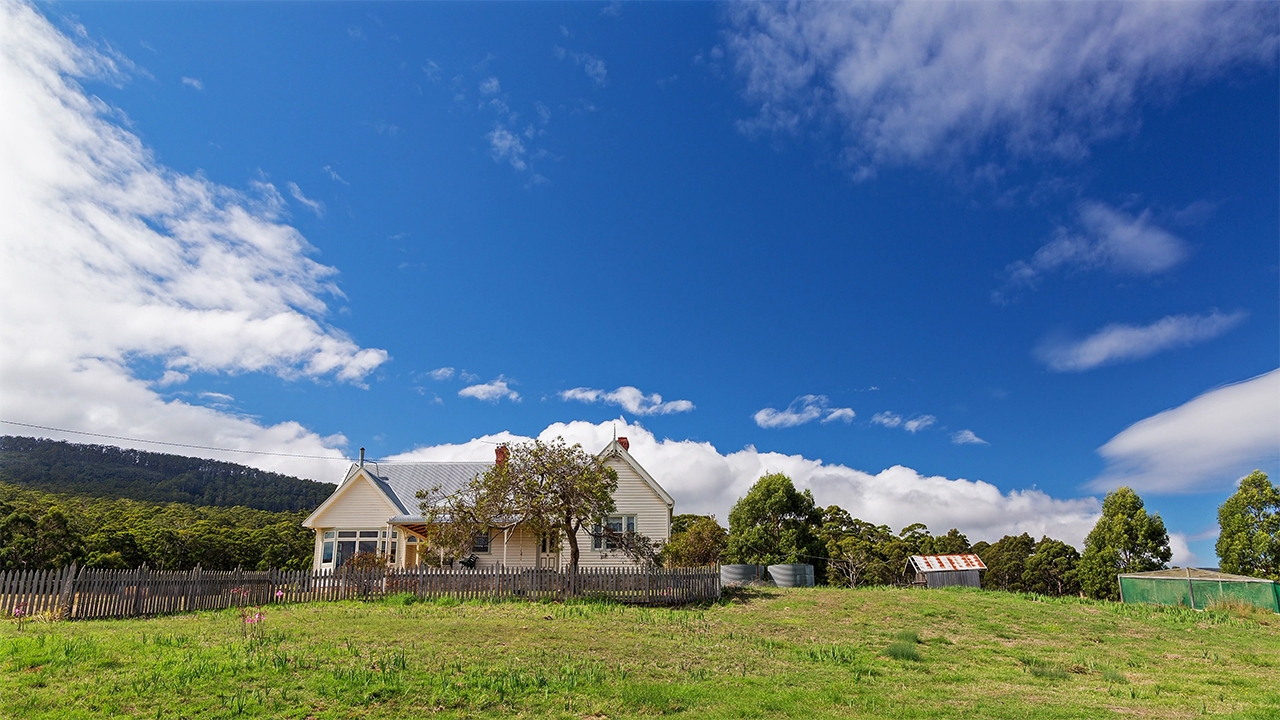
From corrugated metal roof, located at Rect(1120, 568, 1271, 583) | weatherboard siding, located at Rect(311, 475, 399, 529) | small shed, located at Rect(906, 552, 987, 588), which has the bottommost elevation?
small shed, located at Rect(906, 552, 987, 588)

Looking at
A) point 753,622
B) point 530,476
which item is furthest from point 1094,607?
point 530,476

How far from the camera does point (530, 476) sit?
23.4m

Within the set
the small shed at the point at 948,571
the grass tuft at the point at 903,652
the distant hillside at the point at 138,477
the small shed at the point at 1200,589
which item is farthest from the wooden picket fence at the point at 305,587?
the distant hillside at the point at 138,477

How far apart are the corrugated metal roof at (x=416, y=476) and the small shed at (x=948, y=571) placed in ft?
81.3

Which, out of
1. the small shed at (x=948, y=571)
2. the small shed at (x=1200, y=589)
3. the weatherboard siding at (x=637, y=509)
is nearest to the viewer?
the small shed at (x=1200, y=589)

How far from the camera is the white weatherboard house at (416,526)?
105 feet

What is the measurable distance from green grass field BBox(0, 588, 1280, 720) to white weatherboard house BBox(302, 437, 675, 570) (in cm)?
1337

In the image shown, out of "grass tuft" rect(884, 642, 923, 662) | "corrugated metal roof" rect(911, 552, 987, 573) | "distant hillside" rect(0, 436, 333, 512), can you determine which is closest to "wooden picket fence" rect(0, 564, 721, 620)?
"grass tuft" rect(884, 642, 923, 662)

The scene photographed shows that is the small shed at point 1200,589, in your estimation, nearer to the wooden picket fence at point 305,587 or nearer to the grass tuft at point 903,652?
the wooden picket fence at point 305,587

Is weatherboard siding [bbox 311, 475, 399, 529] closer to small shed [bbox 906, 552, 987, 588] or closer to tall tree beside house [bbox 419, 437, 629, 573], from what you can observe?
tall tree beside house [bbox 419, 437, 629, 573]

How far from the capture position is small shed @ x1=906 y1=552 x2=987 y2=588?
3769 centimetres

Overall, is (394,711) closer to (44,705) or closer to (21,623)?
(44,705)

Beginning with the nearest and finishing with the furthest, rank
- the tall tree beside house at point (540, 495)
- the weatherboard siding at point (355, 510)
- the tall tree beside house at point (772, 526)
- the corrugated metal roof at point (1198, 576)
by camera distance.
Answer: the tall tree beside house at point (540, 495)
the corrugated metal roof at point (1198, 576)
the weatherboard siding at point (355, 510)
the tall tree beside house at point (772, 526)

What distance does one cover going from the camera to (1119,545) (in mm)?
40062
